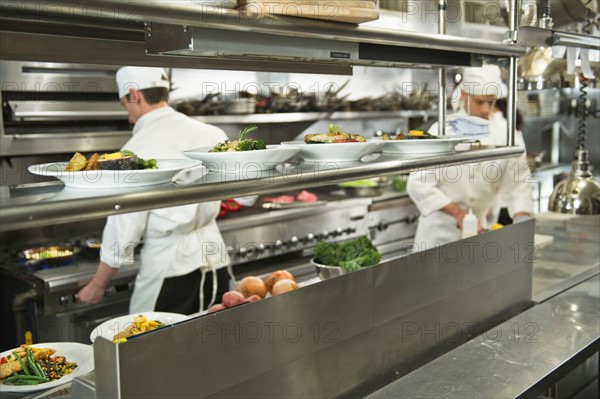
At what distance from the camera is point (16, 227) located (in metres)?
1.07

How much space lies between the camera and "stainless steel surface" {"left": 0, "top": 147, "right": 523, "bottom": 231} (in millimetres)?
1088

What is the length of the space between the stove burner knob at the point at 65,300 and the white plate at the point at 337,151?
6.30 ft

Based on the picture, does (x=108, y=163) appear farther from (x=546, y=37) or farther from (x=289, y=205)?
(x=289, y=205)

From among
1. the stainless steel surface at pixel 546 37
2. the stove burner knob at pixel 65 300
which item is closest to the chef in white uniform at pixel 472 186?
the stainless steel surface at pixel 546 37

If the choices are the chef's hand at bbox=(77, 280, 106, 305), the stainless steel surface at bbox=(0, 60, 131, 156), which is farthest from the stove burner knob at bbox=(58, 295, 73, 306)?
the stainless steel surface at bbox=(0, 60, 131, 156)

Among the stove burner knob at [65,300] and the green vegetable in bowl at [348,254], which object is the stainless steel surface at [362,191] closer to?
the stove burner knob at [65,300]

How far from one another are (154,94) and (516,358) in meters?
2.05

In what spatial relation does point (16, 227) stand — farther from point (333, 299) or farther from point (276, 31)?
point (333, 299)

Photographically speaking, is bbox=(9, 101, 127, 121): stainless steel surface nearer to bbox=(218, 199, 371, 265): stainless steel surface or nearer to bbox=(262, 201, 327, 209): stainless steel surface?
bbox=(218, 199, 371, 265): stainless steel surface

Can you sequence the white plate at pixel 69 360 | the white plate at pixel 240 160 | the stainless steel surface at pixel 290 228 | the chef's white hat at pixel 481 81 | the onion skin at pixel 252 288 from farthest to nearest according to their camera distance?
the stainless steel surface at pixel 290 228 < the chef's white hat at pixel 481 81 < the onion skin at pixel 252 288 < the white plate at pixel 69 360 < the white plate at pixel 240 160

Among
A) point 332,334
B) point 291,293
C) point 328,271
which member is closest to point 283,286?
point 328,271

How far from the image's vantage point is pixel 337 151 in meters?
1.73

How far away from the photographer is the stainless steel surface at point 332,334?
138 cm

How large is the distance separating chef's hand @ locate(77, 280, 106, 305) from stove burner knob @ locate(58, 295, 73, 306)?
106 mm
